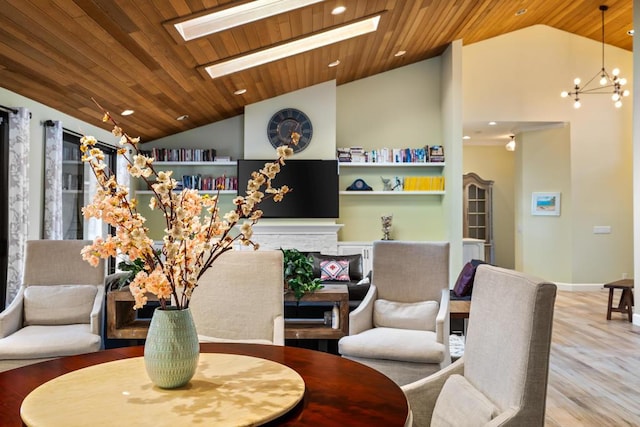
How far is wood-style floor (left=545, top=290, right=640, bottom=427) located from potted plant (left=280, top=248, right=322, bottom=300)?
175 cm

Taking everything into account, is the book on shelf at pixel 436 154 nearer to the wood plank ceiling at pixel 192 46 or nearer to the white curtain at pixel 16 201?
the wood plank ceiling at pixel 192 46

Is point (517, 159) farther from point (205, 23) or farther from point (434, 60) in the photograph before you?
point (205, 23)

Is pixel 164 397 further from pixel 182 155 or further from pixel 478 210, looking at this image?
pixel 478 210

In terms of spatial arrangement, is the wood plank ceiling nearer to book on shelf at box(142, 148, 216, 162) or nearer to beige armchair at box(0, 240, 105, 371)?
book on shelf at box(142, 148, 216, 162)

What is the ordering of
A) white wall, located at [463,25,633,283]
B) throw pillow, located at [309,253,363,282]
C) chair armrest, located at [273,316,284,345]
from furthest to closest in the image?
1. white wall, located at [463,25,633,283]
2. throw pillow, located at [309,253,363,282]
3. chair armrest, located at [273,316,284,345]

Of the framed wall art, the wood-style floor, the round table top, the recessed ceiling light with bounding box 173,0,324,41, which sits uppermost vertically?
the recessed ceiling light with bounding box 173,0,324,41

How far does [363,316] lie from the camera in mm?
3656

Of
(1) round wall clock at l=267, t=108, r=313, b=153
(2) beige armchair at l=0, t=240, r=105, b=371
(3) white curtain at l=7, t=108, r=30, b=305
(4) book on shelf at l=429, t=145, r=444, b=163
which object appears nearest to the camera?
(2) beige armchair at l=0, t=240, r=105, b=371

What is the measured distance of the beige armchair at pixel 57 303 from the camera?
3367 mm

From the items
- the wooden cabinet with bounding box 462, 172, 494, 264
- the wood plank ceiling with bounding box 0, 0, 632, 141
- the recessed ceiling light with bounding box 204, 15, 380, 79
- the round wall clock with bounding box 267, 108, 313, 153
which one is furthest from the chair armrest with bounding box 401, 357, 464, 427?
the wooden cabinet with bounding box 462, 172, 494, 264

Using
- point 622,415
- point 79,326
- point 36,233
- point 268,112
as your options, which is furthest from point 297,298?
point 268,112

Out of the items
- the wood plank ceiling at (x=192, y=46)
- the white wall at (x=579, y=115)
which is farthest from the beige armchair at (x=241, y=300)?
the white wall at (x=579, y=115)

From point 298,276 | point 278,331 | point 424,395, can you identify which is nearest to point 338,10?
point 298,276

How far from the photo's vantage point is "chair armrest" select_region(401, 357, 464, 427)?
5.92 ft
